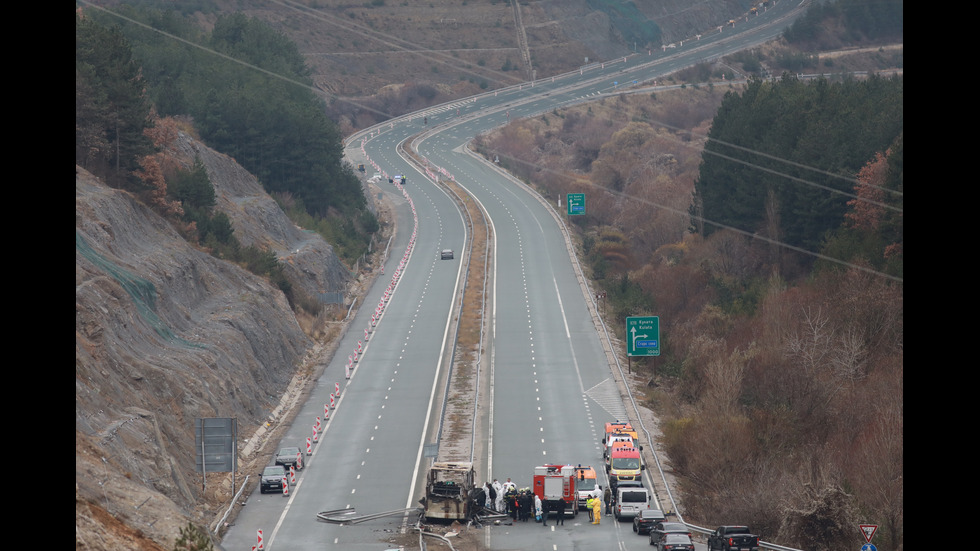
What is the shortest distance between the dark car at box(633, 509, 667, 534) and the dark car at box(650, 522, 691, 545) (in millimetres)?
979

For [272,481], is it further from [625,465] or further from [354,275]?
[354,275]

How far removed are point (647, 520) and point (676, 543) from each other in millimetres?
3736

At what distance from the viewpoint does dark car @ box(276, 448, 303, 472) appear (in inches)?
1833

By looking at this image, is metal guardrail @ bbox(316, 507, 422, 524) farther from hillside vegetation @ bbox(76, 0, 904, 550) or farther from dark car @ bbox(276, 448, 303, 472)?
dark car @ bbox(276, 448, 303, 472)

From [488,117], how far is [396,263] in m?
79.2

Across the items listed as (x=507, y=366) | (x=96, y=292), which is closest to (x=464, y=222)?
(x=507, y=366)

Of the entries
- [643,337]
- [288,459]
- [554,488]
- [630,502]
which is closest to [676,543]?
[630,502]

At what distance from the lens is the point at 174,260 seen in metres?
59.4

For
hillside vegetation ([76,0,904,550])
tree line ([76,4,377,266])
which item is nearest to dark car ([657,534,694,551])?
hillside vegetation ([76,0,904,550])

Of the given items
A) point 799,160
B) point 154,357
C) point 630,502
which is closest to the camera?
point 630,502

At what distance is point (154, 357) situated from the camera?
157ft

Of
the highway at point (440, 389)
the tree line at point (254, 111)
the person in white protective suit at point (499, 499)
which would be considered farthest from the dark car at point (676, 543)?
the tree line at point (254, 111)

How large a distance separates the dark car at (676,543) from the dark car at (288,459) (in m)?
17.6

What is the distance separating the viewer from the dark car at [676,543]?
33.8 metres
